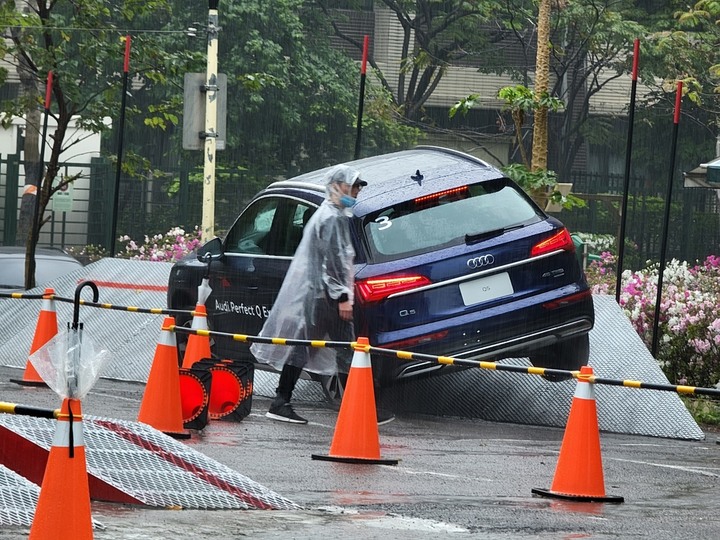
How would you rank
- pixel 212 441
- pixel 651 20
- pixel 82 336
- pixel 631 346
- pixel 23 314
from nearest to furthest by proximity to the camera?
pixel 82 336
pixel 212 441
pixel 631 346
pixel 23 314
pixel 651 20

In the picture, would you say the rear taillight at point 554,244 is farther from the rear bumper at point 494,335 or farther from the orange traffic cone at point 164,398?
the orange traffic cone at point 164,398

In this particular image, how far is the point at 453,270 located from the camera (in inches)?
442

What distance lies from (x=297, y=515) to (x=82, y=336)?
4.96ft

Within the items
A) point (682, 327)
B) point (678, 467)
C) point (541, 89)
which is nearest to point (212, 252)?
point (682, 327)

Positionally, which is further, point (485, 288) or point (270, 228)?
point (270, 228)

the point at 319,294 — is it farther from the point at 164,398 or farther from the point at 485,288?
the point at 164,398

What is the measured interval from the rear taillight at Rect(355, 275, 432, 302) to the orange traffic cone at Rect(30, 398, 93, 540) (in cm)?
575

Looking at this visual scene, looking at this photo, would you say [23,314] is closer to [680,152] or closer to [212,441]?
[212,441]

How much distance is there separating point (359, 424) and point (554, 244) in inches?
111

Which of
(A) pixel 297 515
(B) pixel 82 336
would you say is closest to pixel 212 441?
(A) pixel 297 515

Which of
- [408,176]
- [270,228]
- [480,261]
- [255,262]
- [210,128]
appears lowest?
[255,262]

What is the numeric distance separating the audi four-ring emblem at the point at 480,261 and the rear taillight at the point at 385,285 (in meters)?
0.34

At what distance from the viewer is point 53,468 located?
5.49 meters

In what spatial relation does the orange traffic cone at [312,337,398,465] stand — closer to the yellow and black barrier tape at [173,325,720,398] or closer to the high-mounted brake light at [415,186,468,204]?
the yellow and black barrier tape at [173,325,720,398]
